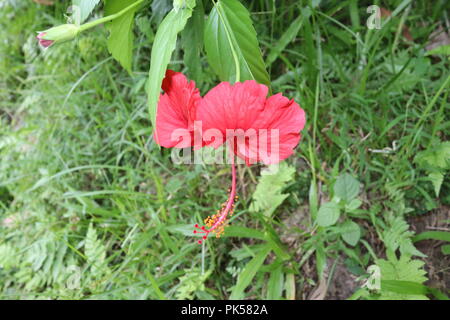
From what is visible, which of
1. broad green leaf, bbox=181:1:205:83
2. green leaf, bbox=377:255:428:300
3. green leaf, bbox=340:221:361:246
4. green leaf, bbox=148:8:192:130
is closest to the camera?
green leaf, bbox=148:8:192:130

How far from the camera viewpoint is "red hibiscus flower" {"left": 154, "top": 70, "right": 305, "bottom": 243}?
18.9 inches

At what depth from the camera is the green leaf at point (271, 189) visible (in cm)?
99

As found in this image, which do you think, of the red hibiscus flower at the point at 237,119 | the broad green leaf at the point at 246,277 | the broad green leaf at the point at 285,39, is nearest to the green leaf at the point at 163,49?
the red hibiscus flower at the point at 237,119

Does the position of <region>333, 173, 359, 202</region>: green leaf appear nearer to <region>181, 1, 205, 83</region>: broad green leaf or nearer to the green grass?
the green grass

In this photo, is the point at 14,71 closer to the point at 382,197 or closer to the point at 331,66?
the point at 331,66

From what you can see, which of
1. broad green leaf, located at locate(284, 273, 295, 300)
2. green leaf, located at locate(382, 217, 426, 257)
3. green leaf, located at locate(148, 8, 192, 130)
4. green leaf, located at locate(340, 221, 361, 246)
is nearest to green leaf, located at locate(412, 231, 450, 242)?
green leaf, located at locate(382, 217, 426, 257)

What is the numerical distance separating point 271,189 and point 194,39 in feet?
1.43

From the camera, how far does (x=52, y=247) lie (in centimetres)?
115

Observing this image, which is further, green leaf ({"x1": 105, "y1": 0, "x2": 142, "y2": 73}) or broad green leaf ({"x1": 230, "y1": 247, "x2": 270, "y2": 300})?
broad green leaf ({"x1": 230, "y1": 247, "x2": 270, "y2": 300})

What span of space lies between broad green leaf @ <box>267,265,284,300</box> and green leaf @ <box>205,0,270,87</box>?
0.52 meters

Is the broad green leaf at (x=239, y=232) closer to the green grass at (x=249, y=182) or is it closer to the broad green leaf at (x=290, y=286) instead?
the green grass at (x=249, y=182)

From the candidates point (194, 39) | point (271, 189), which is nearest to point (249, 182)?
point (271, 189)

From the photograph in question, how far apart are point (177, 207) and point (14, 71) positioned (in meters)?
0.99
